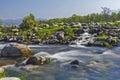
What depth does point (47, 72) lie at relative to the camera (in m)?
37.7

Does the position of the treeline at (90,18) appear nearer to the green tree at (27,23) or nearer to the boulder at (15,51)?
the green tree at (27,23)

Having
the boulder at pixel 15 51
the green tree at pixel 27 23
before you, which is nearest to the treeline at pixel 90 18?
the green tree at pixel 27 23

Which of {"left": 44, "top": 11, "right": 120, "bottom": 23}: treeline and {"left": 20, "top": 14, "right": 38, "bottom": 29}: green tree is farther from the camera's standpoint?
{"left": 44, "top": 11, "right": 120, "bottom": 23}: treeline

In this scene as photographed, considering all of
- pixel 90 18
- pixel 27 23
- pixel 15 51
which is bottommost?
pixel 15 51

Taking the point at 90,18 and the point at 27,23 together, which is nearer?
the point at 27,23

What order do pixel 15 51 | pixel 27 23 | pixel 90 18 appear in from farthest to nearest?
pixel 90 18 < pixel 27 23 < pixel 15 51

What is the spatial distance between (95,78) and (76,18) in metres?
129

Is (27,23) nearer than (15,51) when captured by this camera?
No

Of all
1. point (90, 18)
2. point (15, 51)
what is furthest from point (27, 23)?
point (15, 51)

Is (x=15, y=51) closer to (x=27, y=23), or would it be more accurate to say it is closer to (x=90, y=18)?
(x=27, y=23)

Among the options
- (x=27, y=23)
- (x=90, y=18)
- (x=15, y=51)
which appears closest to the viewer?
(x=15, y=51)

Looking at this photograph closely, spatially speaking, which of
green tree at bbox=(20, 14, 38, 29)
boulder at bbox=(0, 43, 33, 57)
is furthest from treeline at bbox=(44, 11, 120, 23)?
boulder at bbox=(0, 43, 33, 57)

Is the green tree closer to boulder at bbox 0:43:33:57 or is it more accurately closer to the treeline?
the treeline

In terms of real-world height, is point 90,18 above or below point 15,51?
above
